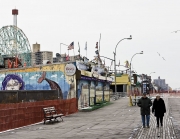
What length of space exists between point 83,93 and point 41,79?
534 cm

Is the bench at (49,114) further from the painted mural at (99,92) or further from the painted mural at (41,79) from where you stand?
the painted mural at (99,92)

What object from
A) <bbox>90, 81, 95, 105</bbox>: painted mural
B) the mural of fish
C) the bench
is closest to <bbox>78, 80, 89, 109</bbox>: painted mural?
<bbox>90, 81, 95, 105</bbox>: painted mural

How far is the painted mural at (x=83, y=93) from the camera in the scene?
35.9m

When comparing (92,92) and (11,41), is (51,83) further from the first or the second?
(11,41)

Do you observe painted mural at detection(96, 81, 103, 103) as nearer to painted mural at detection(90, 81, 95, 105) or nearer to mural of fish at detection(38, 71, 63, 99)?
painted mural at detection(90, 81, 95, 105)

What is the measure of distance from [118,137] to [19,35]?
162 feet

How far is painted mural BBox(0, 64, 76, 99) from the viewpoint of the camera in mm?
33656

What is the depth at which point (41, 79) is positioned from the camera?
34438 millimetres

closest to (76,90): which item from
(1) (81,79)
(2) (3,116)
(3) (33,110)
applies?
(1) (81,79)

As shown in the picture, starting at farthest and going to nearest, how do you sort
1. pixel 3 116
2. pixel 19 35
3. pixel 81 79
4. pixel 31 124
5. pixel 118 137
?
pixel 19 35, pixel 81 79, pixel 31 124, pixel 3 116, pixel 118 137

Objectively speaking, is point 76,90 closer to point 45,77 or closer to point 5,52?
point 45,77

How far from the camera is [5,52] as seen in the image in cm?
6072

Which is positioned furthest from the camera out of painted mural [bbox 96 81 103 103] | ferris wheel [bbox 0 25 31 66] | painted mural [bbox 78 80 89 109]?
ferris wheel [bbox 0 25 31 66]

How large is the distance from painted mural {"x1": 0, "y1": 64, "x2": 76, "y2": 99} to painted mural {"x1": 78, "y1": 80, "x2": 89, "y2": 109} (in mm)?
1811
